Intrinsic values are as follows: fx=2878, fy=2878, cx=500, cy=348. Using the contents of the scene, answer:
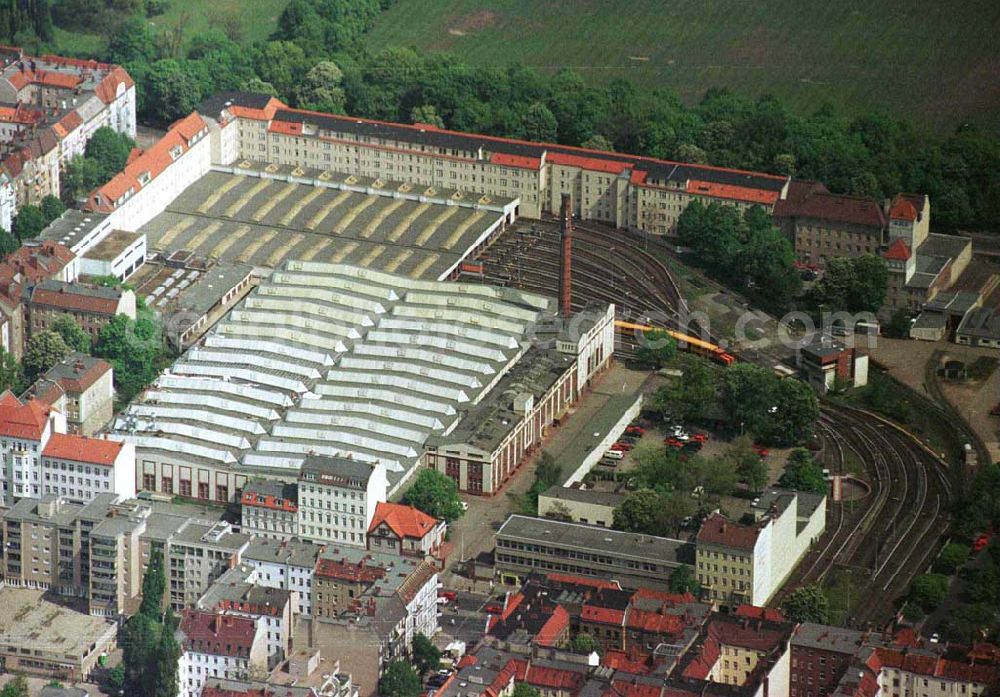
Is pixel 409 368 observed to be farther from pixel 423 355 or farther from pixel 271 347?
pixel 271 347

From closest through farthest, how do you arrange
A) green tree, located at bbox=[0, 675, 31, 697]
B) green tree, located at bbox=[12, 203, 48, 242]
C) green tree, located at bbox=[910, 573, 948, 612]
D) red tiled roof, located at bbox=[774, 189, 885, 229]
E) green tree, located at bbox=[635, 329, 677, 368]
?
green tree, located at bbox=[0, 675, 31, 697] < green tree, located at bbox=[910, 573, 948, 612] < green tree, located at bbox=[635, 329, 677, 368] < red tiled roof, located at bbox=[774, 189, 885, 229] < green tree, located at bbox=[12, 203, 48, 242]

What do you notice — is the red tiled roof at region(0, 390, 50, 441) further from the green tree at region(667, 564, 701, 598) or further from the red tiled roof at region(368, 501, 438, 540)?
the green tree at region(667, 564, 701, 598)

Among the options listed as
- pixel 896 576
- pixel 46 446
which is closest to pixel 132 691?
pixel 46 446

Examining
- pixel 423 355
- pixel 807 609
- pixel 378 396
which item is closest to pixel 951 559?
pixel 807 609

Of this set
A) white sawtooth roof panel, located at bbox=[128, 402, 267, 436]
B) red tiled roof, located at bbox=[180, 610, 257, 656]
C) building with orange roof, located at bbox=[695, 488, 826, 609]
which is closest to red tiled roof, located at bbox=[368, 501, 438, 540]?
white sawtooth roof panel, located at bbox=[128, 402, 267, 436]

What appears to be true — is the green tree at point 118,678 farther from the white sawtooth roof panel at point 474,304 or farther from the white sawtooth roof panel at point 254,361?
the white sawtooth roof panel at point 474,304

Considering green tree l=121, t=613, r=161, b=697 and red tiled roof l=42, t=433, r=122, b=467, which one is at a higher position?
red tiled roof l=42, t=433, r=122, b=467

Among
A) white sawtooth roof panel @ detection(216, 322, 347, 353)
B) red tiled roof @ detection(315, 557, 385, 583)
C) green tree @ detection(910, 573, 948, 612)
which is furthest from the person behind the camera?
white sawtooth roof panel @ detection(216, 322, 347, 353)
